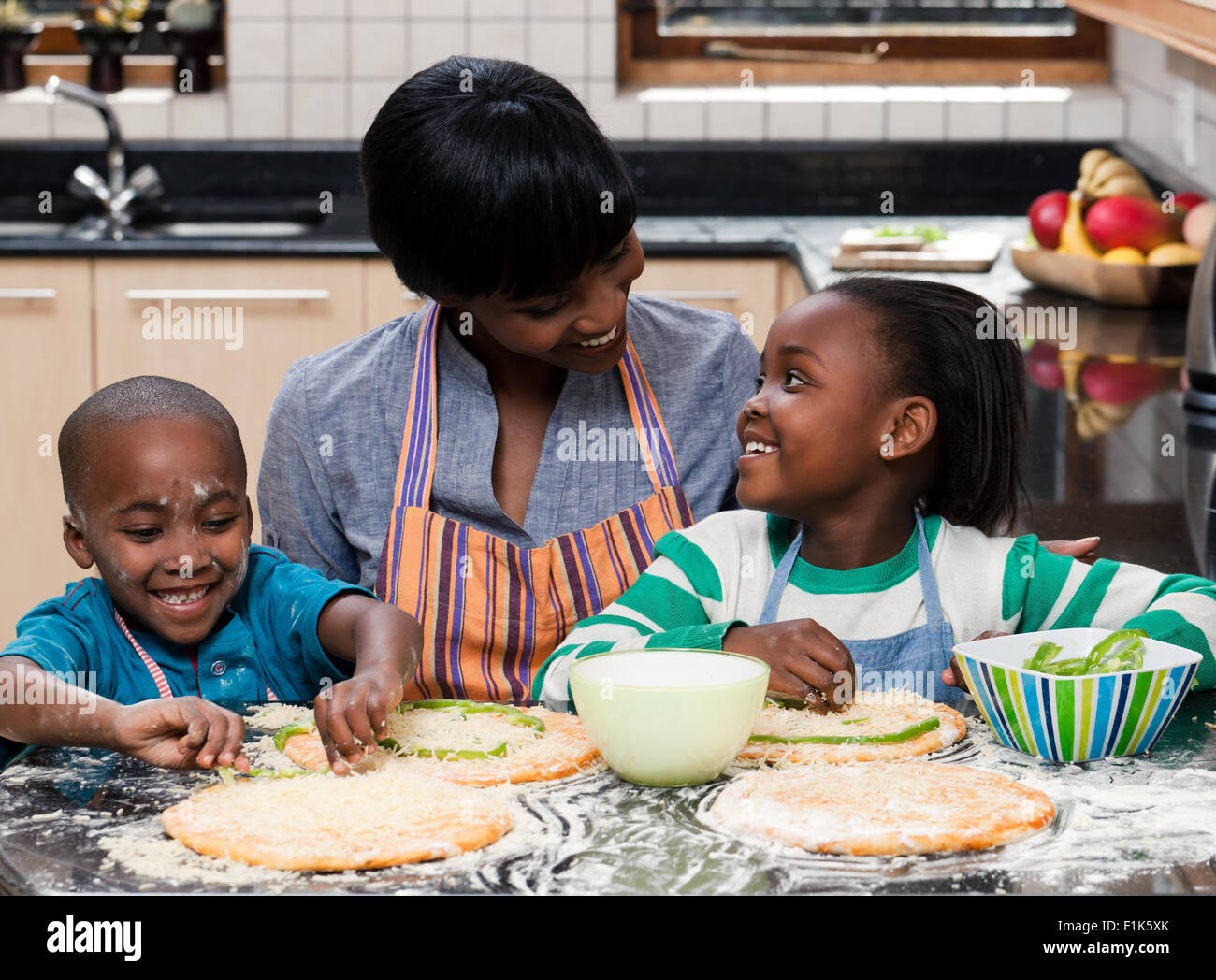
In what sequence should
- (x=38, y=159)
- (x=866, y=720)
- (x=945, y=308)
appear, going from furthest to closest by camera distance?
(x=38, y=159) < (x=945, y=308) < (x=866, y=720)

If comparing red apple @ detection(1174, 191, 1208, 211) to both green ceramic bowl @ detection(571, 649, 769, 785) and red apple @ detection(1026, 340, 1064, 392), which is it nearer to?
red apple @ detection(1026, 340, 1064, 392)

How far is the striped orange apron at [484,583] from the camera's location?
1.50 metres

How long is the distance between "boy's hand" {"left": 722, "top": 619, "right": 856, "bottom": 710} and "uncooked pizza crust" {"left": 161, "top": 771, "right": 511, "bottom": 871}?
0.28 m

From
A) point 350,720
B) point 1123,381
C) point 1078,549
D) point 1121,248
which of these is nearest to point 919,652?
point 1078,549

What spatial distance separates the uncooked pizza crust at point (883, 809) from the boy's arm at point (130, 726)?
1.15ft

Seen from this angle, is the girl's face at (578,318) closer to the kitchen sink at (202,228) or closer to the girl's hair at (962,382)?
the girl's hair at (962,382)

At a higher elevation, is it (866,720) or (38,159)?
(38,159)

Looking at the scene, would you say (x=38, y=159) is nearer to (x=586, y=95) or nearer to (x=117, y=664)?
(x=586, y=95)

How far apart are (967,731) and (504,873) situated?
A: 1.43 ft

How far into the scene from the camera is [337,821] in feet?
2.97

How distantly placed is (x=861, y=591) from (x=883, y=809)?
43cm

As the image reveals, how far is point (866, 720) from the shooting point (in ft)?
3.67

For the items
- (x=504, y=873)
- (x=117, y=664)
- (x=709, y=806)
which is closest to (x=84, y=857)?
(x=504, y=873)

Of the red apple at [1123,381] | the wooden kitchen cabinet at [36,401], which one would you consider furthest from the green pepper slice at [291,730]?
the wooden kitchen cabinet at [36,401]
